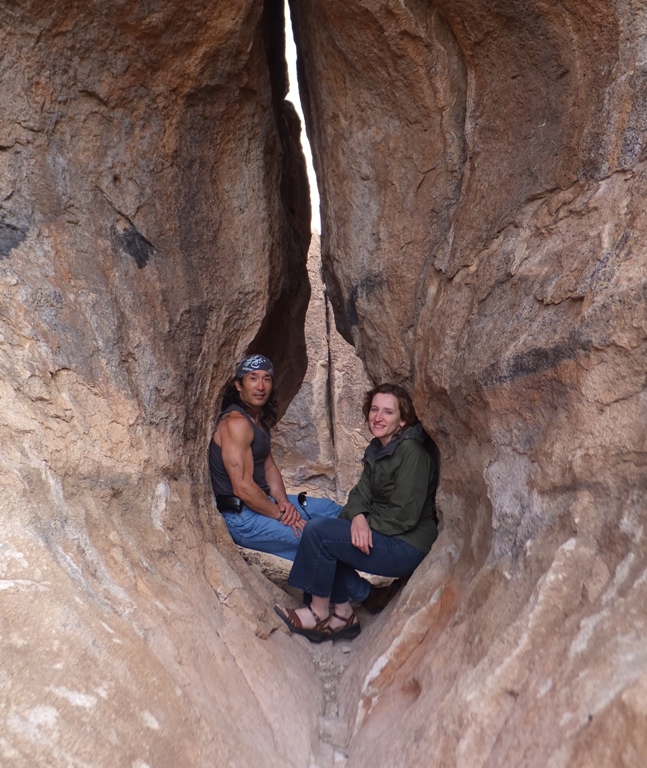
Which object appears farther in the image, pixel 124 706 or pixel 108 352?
pixel 108 352

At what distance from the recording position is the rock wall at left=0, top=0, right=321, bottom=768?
172 cm

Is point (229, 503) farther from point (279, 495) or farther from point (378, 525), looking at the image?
point (378, 525)

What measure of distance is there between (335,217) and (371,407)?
1.24 meters

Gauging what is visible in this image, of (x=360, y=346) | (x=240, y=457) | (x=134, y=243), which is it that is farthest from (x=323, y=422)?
(x=134, y=243)

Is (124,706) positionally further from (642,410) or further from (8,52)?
(8,52)

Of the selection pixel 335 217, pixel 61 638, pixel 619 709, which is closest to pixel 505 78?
pixel 335 217

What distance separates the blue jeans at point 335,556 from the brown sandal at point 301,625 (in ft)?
0.41

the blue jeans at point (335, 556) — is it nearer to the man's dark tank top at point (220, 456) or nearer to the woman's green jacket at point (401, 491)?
the woman's green jacket at point (401, 491)

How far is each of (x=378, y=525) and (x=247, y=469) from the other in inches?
30.1

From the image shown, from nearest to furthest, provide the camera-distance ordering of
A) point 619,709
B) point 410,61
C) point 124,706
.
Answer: point 619,709
point 124,706
point 410,61

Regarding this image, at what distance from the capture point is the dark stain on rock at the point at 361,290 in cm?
362

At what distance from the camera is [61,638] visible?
169cm

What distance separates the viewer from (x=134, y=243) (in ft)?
9.83

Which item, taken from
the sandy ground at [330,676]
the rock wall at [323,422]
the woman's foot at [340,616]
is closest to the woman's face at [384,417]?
the woman's foot at [340,616]
